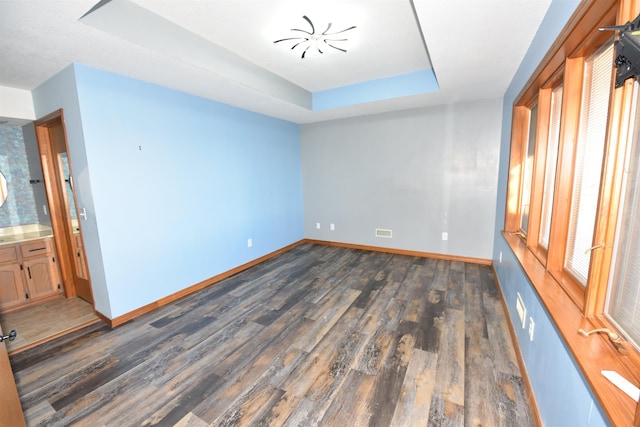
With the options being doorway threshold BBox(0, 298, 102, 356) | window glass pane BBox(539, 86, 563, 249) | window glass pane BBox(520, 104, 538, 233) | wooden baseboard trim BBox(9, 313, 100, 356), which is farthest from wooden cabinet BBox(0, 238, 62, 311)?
window glass pane BBox(520, 104, 538, 233)

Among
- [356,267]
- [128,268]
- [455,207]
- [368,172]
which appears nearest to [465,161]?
[455,207]

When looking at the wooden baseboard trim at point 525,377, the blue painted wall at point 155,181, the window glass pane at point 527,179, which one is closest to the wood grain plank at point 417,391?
the wooden baseboard trim at point 525,377

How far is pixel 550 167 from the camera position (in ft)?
6.98

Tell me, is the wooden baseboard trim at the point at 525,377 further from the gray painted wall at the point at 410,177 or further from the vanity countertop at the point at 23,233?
the vanity countertop at the point at 23,233

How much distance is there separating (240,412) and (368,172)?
388 centimetres

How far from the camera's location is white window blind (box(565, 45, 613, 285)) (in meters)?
1.34

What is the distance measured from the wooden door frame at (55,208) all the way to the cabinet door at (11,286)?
34 centimetres

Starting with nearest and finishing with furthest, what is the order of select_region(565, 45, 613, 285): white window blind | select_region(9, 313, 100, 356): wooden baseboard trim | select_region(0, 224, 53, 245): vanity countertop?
1. select_region(565, 45, 613, 285): white window blind
2. select_region(9, 313, 100, 356): wooden baseboard trim
3. select_region(0, 224, 53, 245): vanity countertop

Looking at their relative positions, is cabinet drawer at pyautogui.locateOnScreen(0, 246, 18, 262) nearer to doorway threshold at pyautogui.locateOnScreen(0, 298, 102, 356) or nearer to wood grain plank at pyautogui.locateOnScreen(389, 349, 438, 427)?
doorway threshold at pyautogui.locateOnScreen(0, 298, 102, 356)

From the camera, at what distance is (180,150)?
3.13 m

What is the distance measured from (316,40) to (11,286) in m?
4.08

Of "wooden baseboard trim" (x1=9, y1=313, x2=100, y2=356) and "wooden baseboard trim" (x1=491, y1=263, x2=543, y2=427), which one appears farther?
"wooden baseboard trim" (x1=9, y1=313, x2=100, y2=356)

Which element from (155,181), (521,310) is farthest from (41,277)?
(521,310)

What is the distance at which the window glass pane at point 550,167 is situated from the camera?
2057 millimetres
